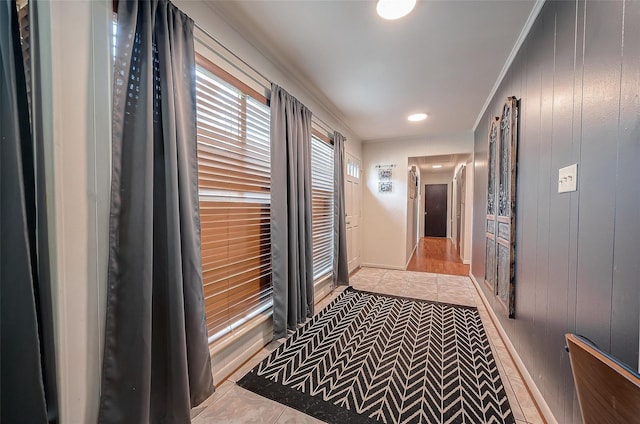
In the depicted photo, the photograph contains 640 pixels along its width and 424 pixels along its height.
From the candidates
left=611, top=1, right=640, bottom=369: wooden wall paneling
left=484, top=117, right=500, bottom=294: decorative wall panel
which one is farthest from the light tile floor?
left=611, top=1, right=640, bottom=369: wooden wall paneling

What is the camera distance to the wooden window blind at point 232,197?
59.4 inches

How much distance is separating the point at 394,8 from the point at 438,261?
4679mm

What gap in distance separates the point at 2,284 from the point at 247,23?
185 cm

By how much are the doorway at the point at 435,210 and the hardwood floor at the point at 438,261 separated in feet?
8.09

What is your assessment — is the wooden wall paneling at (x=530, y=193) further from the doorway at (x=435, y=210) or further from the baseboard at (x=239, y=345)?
the doorway at (x=435, y=210)

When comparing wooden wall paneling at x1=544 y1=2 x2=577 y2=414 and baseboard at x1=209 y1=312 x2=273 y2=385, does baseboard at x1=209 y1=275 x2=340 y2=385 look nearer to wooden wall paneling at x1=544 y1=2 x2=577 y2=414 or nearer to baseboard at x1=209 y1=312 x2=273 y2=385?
baseboard at x1=209 y1=312 x2=273 y2=385

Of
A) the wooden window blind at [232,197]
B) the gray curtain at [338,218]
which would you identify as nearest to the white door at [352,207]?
the gray curtain at [338,218]

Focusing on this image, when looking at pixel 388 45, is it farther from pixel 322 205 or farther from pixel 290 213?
pixel 322 205

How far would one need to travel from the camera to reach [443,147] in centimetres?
408

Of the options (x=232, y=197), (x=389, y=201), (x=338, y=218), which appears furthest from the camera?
(x=389, y=201)

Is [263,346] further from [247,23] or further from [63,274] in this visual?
[247,23]

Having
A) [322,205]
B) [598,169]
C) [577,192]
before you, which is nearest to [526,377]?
[577,192]

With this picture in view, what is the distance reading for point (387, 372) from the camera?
164 centimetres

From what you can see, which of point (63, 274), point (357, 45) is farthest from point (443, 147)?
point (63, 274)
